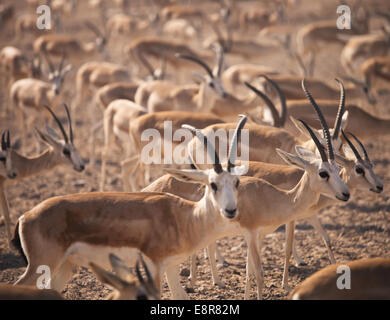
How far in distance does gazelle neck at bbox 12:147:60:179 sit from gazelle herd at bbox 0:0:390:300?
0.7 inches

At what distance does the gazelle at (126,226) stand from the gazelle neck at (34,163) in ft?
9.50

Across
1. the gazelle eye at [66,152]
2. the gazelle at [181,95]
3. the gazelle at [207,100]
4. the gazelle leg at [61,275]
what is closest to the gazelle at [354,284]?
the gazelle leg at [61,275]

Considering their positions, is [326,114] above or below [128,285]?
above

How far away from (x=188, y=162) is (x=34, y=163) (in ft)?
6.85

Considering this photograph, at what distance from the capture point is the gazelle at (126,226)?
4074 mm

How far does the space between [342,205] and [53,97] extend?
20.0 feet

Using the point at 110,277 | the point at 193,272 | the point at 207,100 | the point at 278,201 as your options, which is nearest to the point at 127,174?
the point at 207,100

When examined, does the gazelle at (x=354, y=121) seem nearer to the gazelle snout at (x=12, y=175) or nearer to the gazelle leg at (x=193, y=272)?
the gazelle leg at (x=193, y=272)

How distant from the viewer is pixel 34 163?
7.18 metres

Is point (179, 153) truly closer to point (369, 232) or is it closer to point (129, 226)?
point (369, 232)

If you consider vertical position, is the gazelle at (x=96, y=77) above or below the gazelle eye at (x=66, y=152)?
above

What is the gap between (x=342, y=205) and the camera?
24.1ft

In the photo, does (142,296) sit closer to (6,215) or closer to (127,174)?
(6,215)
